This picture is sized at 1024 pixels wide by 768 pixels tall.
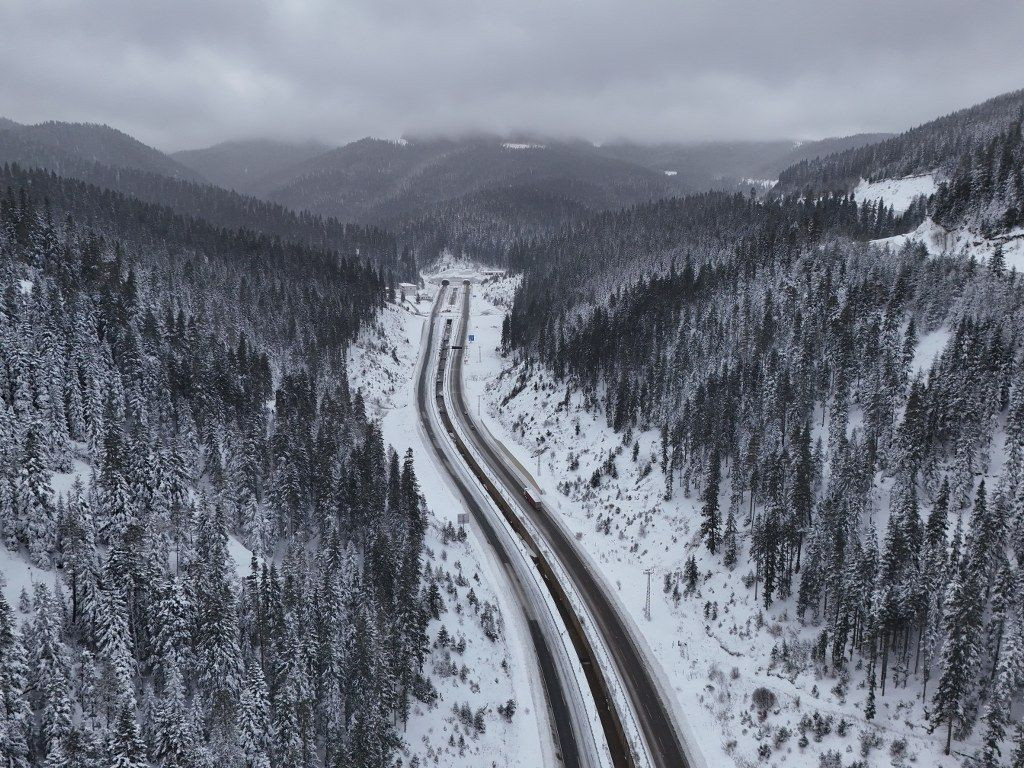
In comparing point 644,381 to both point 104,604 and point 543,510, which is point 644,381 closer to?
point 543,510

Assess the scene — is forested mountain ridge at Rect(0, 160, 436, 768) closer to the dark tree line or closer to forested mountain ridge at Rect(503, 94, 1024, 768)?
the dark tree line

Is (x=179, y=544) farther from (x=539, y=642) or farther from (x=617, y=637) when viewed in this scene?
(x=617, y=637)

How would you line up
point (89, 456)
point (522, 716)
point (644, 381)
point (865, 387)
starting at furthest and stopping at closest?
point (644, 381) < point (865, 387) < point (89, 456) < point (522, 716)

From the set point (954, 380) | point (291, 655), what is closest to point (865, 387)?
point (954, 380)

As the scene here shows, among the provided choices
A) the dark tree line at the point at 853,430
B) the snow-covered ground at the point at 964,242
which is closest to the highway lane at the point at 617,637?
the dark tree line at the point at 853,430

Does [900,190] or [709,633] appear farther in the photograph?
[900,190]

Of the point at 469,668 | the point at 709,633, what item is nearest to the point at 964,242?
the point at 709,633

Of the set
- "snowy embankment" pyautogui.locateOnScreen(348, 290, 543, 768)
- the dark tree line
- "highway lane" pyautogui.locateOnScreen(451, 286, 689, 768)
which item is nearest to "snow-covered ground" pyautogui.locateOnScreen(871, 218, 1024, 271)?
the dark tree line

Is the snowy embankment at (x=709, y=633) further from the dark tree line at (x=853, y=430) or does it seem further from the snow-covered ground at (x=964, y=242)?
the snow-covered ground at (x=964, y=242)
